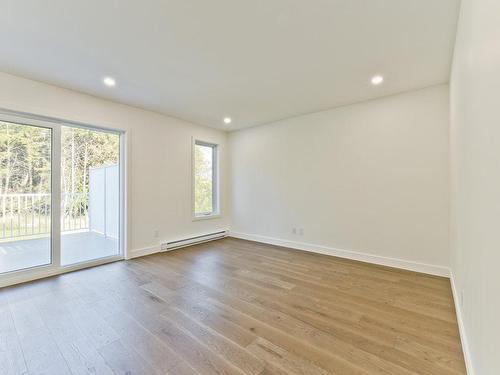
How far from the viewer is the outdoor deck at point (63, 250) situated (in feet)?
9.56

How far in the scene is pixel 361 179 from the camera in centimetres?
368

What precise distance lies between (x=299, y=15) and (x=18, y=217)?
3958 millimetres

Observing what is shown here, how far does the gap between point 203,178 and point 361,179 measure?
3.27m

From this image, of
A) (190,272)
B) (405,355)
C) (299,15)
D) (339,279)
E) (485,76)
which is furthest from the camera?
(190,272)

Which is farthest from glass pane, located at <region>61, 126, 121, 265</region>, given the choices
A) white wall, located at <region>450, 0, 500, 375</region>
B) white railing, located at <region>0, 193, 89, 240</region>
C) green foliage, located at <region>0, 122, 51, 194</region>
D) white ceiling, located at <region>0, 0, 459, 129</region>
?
white wall, located at <region>450, 0, 500, 375</region>

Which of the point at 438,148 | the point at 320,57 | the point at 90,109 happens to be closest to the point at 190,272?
the point at 90,109

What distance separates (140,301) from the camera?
2375mm

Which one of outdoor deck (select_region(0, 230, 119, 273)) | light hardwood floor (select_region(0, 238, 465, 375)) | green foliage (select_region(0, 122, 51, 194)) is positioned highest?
green foliage (select_region(0, 122, 51, 194))

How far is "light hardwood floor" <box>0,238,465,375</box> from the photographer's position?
5.02 ft

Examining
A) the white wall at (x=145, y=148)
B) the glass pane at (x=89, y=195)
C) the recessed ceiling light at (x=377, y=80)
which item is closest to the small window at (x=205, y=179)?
the white wall at (x=145, y=148)

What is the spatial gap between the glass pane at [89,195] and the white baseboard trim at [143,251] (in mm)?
278

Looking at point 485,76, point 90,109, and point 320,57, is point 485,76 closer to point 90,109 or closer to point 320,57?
point 320,57

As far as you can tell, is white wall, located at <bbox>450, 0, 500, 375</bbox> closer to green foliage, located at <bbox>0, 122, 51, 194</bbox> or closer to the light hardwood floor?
the light hardwood floor

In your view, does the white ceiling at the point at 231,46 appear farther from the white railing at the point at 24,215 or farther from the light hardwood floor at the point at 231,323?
the light hardwood floor at the point at 231,323
